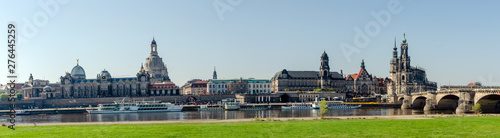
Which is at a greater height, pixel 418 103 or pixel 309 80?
pixel 309 80

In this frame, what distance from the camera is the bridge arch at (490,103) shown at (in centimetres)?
7800

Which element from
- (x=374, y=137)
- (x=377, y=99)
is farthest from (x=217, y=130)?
(x=377, y=99)

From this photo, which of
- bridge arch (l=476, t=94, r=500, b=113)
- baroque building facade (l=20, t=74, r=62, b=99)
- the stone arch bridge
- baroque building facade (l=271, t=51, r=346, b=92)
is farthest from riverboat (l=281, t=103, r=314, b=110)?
baroque building facade (l=20, t=74, r=62, b=99)

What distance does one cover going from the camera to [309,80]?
513 feet

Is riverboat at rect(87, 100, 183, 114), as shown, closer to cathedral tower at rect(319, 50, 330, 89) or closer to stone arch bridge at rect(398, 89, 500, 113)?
stone arch bridge at rect(398, 89, 500, 113)

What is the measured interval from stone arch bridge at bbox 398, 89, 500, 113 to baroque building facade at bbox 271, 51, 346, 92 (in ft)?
124

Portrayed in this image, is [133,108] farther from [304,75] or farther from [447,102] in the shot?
[304,75]

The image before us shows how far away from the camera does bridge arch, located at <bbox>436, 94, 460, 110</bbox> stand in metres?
93.9

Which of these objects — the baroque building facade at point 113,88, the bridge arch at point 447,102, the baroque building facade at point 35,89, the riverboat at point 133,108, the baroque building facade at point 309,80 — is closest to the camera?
the bridge arch at point 447,102

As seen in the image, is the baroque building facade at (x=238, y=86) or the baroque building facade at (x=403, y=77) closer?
the baroque building facade at (x=403, y=77)

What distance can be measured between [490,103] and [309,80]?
76709mm

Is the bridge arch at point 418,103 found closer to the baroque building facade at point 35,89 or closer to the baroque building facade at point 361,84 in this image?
the baroque building facade at point 361,84

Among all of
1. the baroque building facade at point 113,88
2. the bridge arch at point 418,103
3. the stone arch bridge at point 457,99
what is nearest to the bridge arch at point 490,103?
the stone arch bridge at point 457,99

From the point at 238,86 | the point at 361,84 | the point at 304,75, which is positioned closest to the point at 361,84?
the point at 361,84
